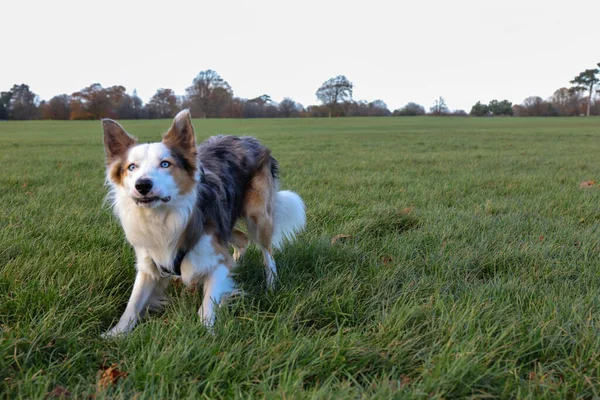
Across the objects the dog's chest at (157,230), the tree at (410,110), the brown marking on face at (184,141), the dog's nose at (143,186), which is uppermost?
the tree at (410,110)

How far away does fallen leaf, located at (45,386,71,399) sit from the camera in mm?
1890

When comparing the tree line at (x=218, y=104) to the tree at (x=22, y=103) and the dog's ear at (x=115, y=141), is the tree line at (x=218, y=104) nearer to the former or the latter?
the tree at (x=22, y=103)

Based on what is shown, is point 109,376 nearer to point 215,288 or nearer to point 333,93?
point 215,288

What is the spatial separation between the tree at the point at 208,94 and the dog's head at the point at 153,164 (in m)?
78.4

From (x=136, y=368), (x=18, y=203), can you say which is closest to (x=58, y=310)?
(x=136, y=368)

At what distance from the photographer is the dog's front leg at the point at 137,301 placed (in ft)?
8.69

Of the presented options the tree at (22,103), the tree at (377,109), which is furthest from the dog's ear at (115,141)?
the tree at (22,103)

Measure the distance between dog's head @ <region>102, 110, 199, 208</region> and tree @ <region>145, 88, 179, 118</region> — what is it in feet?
263

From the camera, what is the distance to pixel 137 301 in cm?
287

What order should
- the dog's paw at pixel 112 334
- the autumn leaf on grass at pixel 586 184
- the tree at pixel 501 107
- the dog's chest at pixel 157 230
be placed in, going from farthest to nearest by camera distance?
the tree at pixel 501 107 < the autumn leaf on grass at pixel 586 184 < the dog's chest at pixel 157 230 < the dog's paw at pixel 112 334

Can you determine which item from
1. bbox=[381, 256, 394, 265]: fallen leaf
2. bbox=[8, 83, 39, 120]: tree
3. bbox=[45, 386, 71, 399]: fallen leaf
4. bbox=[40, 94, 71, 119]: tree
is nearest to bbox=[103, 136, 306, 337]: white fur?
bbox=[45, 386, 71, 399]: fallen leaf

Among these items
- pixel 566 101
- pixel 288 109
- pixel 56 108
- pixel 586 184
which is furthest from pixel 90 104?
pixel 566 101

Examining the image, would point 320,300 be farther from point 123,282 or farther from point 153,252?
point 123,282

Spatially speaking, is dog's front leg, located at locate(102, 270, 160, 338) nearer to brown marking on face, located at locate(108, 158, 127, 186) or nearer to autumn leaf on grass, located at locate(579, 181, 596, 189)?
brown marking on face, located at locate(108, 158, 127, 186)
